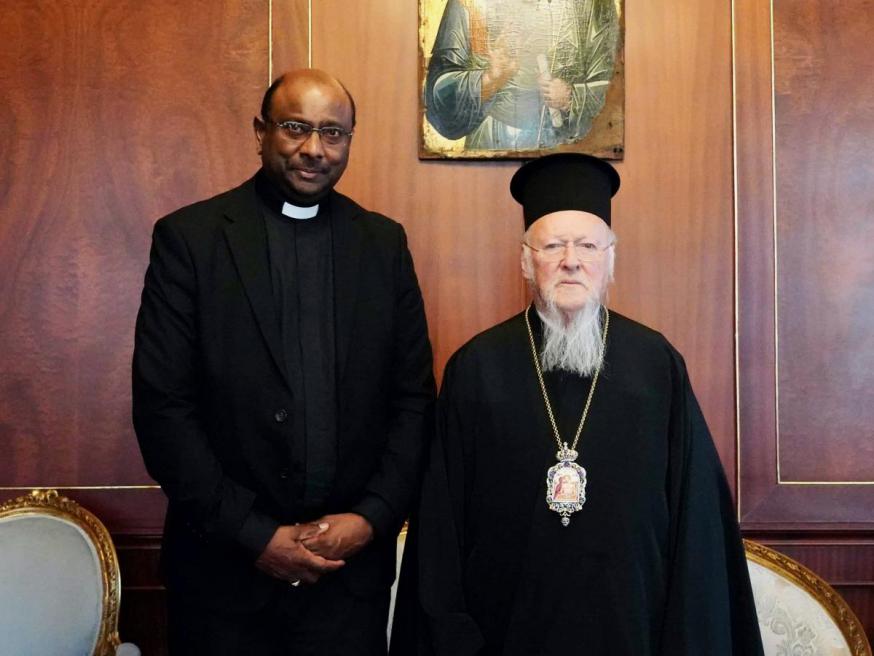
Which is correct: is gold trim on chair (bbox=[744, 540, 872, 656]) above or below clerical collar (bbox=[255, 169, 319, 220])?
below

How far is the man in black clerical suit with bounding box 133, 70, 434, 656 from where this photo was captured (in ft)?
6.75

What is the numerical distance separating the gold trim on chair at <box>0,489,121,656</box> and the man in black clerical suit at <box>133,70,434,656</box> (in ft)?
2.64

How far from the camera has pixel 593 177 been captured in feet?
7.72

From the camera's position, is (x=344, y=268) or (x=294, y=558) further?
(x=344, y=268)

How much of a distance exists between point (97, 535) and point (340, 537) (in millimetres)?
1287

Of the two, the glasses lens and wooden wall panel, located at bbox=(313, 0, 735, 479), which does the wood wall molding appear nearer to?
wooden wall panel, located at bbox=(313, 0, 735, 479)

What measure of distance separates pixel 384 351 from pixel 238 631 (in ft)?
2.53

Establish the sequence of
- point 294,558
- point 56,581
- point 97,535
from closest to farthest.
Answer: point 294,558 < point 56,581 < point 97,535

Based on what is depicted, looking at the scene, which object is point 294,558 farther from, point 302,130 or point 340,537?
point 302,130

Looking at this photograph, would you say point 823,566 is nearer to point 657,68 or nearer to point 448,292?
point 448,292

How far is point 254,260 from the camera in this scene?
7.18 feet

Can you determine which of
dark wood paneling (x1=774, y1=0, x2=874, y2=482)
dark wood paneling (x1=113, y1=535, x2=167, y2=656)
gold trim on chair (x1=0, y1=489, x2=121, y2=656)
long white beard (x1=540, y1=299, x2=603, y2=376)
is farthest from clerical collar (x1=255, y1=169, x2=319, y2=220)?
dark wood paneling (x1=774, y1=0, x2=874, y2=482)

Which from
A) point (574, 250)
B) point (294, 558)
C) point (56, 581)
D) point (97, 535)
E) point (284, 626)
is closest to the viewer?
point (294, 558)

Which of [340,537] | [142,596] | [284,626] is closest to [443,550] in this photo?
[340,537]
